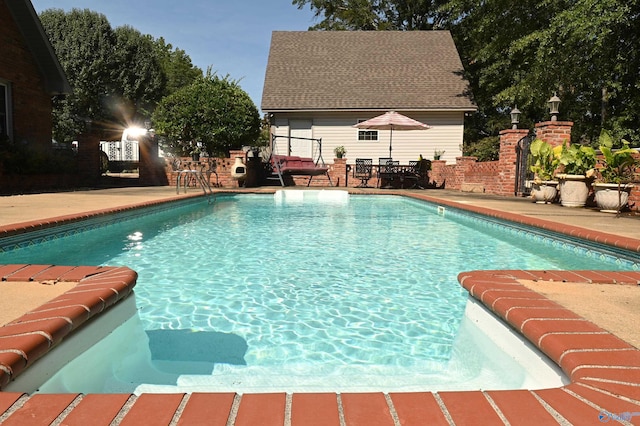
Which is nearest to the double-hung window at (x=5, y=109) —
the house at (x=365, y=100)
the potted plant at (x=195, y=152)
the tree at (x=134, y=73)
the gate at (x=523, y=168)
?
the potted plant at (x=195, y=152)

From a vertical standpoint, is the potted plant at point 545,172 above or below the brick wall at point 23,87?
below

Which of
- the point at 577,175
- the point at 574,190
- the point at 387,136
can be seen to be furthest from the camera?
the point at 387,136

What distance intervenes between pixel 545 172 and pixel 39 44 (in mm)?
14562

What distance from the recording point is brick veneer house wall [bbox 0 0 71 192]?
11617 millimetres

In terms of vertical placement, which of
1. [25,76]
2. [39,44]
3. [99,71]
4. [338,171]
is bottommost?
[338,171]

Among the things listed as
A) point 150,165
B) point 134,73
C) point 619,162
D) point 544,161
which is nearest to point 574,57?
point 544,161

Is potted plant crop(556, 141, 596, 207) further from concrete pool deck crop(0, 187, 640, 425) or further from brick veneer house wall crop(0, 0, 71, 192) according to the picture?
brick veneer house wall crop(0, 0, 71, 192)

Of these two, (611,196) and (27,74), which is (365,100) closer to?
(27,74)

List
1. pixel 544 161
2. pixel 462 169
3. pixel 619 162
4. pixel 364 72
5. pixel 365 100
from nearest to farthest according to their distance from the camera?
pixel 619 162 → pixel 544 161 → pixel 462 169 → pixel 365 100 → pixel 364 72

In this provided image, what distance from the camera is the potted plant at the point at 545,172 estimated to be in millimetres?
8734

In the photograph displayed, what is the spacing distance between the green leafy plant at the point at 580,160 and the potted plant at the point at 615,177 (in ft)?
1.43

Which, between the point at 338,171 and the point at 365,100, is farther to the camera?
the point at 365,100

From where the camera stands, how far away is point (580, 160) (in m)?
7.98

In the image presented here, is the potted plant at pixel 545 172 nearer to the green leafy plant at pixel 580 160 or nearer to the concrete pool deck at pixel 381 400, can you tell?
the green leafy plant at pixel 580 160
